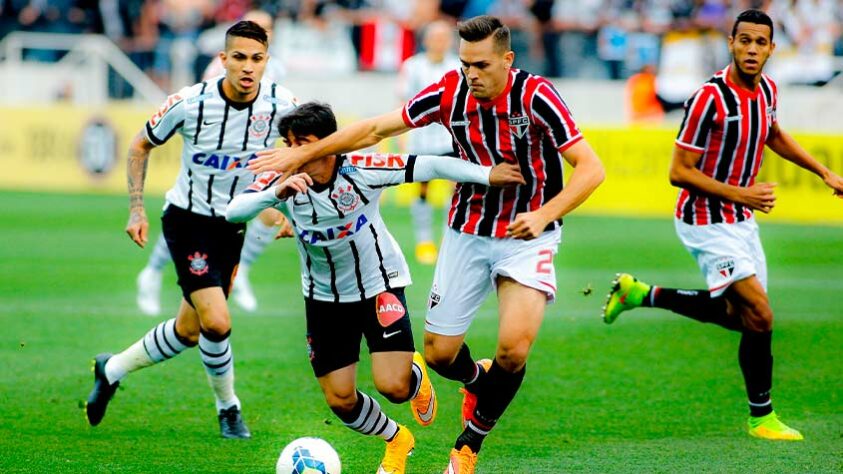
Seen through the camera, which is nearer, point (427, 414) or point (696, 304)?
point (427, 414)

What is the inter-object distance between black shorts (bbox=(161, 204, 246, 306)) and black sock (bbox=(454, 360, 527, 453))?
5.91 ft

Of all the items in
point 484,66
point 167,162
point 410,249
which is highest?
point 484,66

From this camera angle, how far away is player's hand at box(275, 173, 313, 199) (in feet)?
18.9

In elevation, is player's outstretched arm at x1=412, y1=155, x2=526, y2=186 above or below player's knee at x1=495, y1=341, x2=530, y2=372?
above

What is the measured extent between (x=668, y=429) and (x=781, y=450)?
72 cm

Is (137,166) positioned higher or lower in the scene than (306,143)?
lower

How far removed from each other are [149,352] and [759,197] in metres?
3.53

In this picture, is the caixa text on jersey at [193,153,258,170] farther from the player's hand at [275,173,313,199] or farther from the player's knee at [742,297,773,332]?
the player's knee at [742,297,773,332]

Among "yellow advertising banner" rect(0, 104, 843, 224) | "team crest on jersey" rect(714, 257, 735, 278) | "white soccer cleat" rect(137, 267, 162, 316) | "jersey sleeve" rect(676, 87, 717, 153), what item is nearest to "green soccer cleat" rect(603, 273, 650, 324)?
"team crest on jersey" rect(714, 257, 735, 278)

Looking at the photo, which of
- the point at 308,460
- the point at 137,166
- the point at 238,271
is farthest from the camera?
the point at 238,271

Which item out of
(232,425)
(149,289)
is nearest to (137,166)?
(232,425)

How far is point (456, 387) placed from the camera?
8.58 m

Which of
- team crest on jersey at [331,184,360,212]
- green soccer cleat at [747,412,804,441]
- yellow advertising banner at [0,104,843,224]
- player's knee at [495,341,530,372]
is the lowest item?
yellow advertising banner at [0,104,843,224]

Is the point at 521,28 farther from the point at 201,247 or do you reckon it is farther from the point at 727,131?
the point at 201,247
